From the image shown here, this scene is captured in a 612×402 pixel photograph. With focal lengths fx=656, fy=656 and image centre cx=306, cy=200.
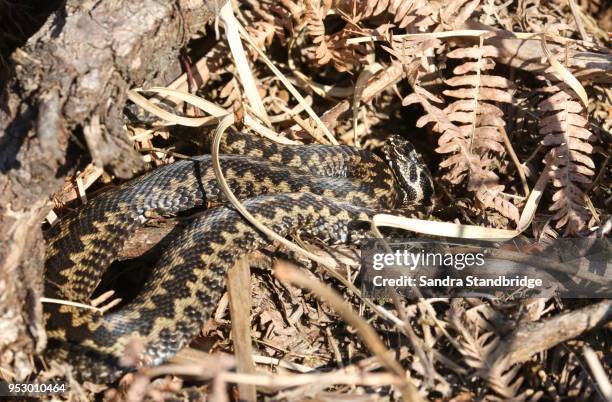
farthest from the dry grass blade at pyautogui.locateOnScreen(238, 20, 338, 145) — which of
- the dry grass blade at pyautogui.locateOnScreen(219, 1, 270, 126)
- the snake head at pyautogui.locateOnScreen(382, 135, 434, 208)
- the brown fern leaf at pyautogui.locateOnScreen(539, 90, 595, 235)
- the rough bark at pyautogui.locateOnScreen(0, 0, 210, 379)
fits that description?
the brown fern leaf at pyautogui.locateOnScreen(539, 90, 595, 235)

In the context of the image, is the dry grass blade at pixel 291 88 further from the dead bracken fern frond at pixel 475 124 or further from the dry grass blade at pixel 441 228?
the dry grass blade at pixel 441 228

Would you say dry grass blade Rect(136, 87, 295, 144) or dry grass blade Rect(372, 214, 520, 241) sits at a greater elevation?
dry grass blade Rect(136, 87, 295, 144)

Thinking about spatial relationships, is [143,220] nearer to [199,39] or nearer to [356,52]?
[199,39]

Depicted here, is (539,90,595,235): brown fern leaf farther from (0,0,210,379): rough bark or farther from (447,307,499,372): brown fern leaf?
(0,0,210,379): rough bark

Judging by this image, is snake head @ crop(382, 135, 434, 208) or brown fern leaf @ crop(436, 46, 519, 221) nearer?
brown fern leaf @ crop(436, 46, 519, 221)

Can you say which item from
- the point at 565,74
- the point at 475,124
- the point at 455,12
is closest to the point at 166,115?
the point at 475,124

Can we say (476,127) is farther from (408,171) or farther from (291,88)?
(291,88)

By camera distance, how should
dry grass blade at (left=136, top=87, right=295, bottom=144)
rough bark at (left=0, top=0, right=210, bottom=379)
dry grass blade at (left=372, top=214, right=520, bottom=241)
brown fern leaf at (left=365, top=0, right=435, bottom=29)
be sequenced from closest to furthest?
rough bark at (left=0, top=0, right=210, bottom=379), dry grass blade at (left=372, top=214, right=520, bottom=241), dry grass blade at (left=136, top=87, right=295, bottom=144), brown fern leaf at (left=365, top=0, right=435, bottom=29)

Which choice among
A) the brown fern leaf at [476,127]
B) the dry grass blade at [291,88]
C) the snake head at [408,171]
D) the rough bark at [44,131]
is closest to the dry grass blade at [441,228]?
the brown fern leaf at [476,127]

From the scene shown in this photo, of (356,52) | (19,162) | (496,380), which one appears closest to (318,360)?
(496,380)
